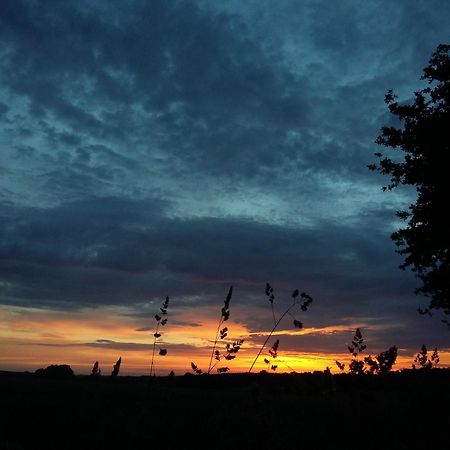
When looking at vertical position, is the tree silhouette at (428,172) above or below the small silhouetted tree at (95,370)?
above

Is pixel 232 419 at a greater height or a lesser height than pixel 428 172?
lesser

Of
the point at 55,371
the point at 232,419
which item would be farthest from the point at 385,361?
the point at 55,371

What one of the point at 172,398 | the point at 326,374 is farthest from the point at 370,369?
the point at 172,398

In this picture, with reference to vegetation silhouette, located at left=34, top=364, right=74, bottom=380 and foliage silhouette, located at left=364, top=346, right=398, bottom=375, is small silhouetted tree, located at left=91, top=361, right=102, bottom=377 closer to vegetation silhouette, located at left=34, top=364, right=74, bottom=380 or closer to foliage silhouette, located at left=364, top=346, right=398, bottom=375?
foliage silhouette, located at left=364, top=346, right=398, bottom=375

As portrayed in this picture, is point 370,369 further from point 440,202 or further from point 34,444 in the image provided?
point 440,202

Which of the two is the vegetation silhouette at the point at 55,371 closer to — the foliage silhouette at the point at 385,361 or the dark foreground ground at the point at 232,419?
the dark foreground ground at the point at 232,419

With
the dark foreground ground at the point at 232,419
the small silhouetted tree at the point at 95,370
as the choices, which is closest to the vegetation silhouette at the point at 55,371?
the dark foreground ground at the point at 232,419

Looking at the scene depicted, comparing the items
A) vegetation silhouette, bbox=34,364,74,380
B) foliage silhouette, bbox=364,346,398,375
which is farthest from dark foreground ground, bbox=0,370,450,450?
vegetation silhouette, bbox=34,364,74,380

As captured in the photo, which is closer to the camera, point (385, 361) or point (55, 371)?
point (385, 361)

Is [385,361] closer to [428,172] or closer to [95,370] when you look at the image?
[95,370]

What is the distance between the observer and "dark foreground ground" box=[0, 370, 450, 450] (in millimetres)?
5262

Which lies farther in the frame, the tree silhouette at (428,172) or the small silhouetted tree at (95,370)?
the tree silhouette at (428,172)

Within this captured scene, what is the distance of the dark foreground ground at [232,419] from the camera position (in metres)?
5.26

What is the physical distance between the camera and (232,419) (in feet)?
22.0
